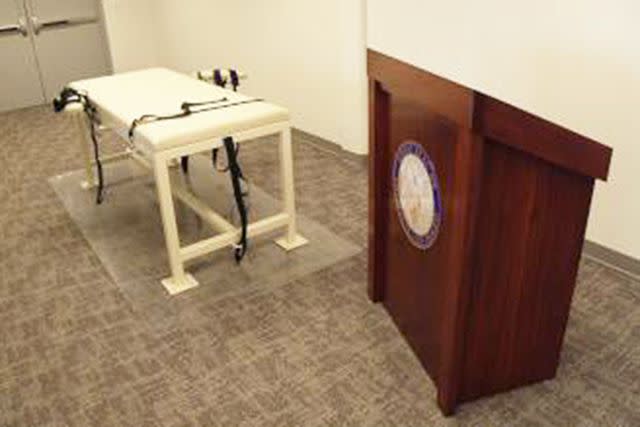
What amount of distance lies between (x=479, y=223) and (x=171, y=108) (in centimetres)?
162

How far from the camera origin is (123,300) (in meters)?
2.50

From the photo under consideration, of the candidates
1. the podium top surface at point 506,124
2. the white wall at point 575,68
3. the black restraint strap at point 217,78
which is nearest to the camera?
the podium top surface at point 506,124

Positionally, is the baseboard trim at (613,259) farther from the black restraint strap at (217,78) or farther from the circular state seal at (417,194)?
the black restraint strap at (217,78)

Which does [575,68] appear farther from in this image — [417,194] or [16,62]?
[16,62]

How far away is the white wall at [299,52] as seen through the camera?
3.68m

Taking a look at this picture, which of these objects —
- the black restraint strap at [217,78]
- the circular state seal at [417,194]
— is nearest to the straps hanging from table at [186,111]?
the black restraint strap at [217,78]

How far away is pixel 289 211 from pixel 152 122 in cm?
74

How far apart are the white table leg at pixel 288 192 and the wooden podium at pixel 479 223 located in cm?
66

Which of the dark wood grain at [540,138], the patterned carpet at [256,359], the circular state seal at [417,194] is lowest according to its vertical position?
the patterned carpet at [256,359]

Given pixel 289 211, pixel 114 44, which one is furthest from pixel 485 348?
pixel 114 44

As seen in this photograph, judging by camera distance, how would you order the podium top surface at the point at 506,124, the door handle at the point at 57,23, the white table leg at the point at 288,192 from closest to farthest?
the podium top surface at the point at 506,124, the white table leg at the point at 288,192, the door handle at the point at 57,23

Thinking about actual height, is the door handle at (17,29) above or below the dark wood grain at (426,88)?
below

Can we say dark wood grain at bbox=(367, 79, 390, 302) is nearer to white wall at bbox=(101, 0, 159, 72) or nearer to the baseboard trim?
the baseboard trim

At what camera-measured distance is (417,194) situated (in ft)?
6.07
